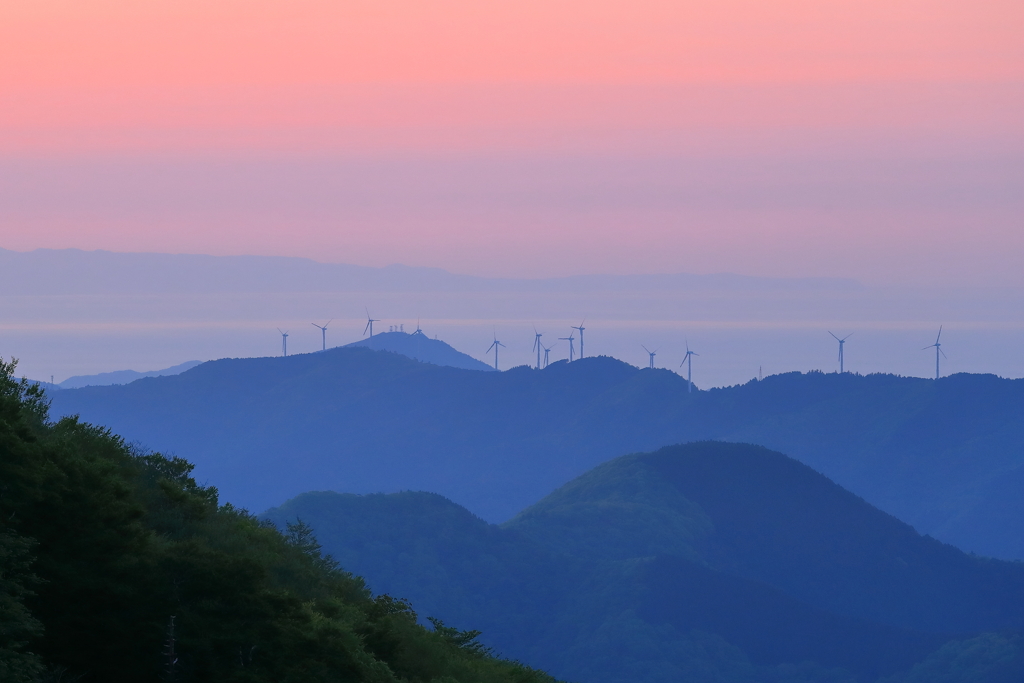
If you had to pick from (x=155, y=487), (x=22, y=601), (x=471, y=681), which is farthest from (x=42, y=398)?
(x=471, y=681)

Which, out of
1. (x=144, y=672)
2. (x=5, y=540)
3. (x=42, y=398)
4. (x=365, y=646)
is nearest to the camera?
(x=5, y=540)

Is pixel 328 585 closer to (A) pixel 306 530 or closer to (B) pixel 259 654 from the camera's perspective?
(A) pixel 306 530

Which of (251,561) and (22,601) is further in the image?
(251,561)

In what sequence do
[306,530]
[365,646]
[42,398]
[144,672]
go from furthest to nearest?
A: [306,530]
[42,398]
[365,646]
[144,672]

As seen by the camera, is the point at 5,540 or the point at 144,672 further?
the point at 144,672

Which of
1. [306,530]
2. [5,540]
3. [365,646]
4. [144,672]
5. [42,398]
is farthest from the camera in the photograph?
[306,530]

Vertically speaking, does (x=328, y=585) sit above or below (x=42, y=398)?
below

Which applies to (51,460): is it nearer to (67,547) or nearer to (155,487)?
(67,547)

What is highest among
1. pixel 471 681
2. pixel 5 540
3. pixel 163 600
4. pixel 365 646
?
pixel 5 540

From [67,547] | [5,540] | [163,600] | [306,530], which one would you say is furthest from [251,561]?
[306,530]
